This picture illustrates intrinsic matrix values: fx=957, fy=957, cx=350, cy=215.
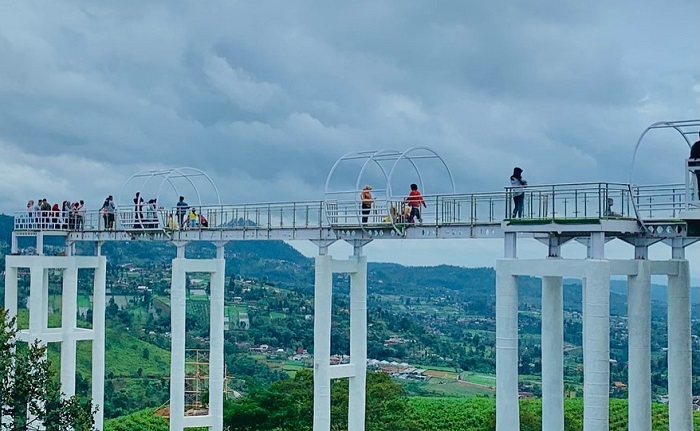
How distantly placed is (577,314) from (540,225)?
257 ft

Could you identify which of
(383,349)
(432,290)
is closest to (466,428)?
(383,349)

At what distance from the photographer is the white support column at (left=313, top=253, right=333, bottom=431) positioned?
82.5 ft

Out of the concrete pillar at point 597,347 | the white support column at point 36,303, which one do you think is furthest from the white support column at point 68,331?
the concrete pillar at point 597,347

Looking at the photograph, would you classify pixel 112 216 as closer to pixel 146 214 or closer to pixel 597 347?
pixel 146 214

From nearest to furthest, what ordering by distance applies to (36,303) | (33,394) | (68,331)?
(33,394) < (36,303) < (68,331)

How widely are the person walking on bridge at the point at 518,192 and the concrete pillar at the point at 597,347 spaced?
7.58 ft

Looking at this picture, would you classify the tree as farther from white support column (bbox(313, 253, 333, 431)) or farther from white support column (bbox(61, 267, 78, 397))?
white support column (bbox(61, 267, 78, 397))

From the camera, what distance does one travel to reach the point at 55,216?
116ft

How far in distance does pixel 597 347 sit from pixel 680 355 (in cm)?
324

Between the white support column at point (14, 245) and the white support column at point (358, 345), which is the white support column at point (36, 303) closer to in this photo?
the white support column at point (14, 245)

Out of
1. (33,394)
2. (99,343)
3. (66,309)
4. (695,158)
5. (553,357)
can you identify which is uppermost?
(695,158)

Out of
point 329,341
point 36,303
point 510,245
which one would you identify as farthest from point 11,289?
A: point 510,245

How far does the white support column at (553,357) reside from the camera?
2036cm

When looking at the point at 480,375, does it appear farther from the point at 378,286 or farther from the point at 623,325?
the point at 378,286
